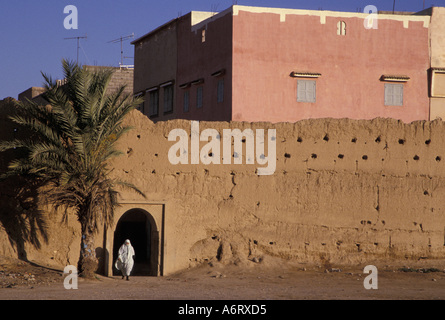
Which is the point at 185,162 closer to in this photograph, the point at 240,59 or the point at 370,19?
the point at 240,59

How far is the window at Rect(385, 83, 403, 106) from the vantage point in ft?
82.4

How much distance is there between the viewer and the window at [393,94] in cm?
2511

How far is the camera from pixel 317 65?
2448 cm

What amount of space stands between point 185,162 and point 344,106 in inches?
363

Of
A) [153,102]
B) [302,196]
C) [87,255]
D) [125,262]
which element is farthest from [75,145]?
Answer: [153,102]

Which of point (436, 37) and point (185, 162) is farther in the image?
point (436, 37)

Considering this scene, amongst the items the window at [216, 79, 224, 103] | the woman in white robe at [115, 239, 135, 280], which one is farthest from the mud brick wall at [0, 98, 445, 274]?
the window at [216, 79, 224, 103]

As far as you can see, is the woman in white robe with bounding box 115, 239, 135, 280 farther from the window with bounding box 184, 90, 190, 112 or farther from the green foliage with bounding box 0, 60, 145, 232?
the window with bounding box 184, 90, 190, 112

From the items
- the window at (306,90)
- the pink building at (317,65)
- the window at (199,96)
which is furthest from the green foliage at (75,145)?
the window at (199,96)

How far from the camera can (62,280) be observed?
15.2m

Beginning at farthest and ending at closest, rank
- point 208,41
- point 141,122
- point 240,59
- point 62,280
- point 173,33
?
point 173,33
point 208,41
point 240,59
point 141,122
point 62,280

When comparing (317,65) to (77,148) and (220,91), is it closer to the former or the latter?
(220,91)

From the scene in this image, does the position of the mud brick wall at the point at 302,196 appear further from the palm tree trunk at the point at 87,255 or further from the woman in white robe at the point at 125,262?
the palm tree trunk at the point at 87,255

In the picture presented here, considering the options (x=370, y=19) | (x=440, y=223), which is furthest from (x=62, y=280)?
(x=370, y=19)
